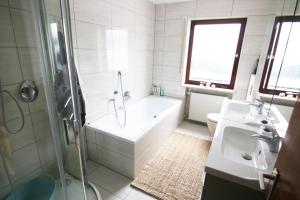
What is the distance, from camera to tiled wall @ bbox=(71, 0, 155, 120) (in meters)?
1.82

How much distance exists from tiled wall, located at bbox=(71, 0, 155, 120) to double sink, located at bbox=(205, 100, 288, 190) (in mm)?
1534

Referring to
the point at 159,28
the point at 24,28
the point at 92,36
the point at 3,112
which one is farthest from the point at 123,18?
the point at 3,112

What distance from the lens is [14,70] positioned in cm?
128

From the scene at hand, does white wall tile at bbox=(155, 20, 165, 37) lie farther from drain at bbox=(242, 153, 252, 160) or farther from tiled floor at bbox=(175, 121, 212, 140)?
drain at bbox=(242, 153, 252, 160)

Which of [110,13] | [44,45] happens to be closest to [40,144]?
[44,45]

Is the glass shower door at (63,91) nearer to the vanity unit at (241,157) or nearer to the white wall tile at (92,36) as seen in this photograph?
the white wall tile at (92,36)

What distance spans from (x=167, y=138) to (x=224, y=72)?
1630 mm

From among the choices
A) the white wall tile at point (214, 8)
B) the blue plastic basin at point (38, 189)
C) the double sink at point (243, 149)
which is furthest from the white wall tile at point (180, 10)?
the blue plastic basin at point (38, 189)

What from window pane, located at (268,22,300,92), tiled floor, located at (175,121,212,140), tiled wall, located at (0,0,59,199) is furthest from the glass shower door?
tiled floor, located at (175,121,212,140)

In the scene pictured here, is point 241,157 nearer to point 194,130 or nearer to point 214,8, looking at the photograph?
point 194,130

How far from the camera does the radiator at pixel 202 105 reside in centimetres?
296

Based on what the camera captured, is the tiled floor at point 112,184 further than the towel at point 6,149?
Yes

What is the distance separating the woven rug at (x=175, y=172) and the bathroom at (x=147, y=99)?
1cm

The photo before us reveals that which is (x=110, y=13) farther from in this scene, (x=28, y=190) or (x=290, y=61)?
(x=28, y=190)
